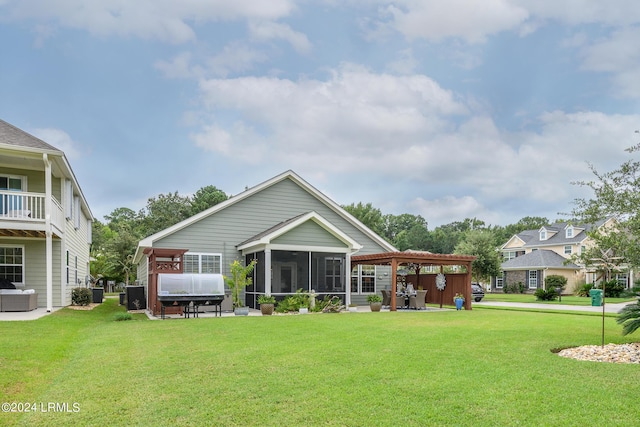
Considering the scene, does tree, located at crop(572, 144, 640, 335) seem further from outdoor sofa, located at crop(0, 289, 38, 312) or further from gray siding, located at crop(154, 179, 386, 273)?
outdoor sofa, located at crop(0, 289, 38, 312)

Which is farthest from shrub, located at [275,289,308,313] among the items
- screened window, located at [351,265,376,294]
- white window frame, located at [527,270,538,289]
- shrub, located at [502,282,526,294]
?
shrub, located at [502,282,526,294]

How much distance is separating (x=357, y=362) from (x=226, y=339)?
3.64m

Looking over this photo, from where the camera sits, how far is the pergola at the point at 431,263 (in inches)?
745

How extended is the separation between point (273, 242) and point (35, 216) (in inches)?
315

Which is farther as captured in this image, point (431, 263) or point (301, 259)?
point (431, 263)

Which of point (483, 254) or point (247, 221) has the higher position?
point (247, 221)

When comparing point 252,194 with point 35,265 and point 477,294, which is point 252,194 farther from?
point 477,294

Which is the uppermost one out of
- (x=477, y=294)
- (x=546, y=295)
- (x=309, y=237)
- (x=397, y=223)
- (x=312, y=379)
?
→ (x=397, y=223)

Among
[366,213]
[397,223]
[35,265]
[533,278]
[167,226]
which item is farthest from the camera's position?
[397,223]

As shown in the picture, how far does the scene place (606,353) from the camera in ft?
27.7

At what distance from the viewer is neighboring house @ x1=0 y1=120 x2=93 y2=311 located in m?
14.7

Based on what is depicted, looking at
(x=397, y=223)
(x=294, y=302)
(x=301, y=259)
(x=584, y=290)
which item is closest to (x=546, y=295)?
(x=584, y=290)

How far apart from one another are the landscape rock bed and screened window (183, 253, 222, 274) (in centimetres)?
1406

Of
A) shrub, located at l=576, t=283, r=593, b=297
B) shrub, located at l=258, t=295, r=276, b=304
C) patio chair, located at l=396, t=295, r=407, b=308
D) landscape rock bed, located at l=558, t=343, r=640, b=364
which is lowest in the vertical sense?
shrub, located at l=576, t=283, r=593, b=297
